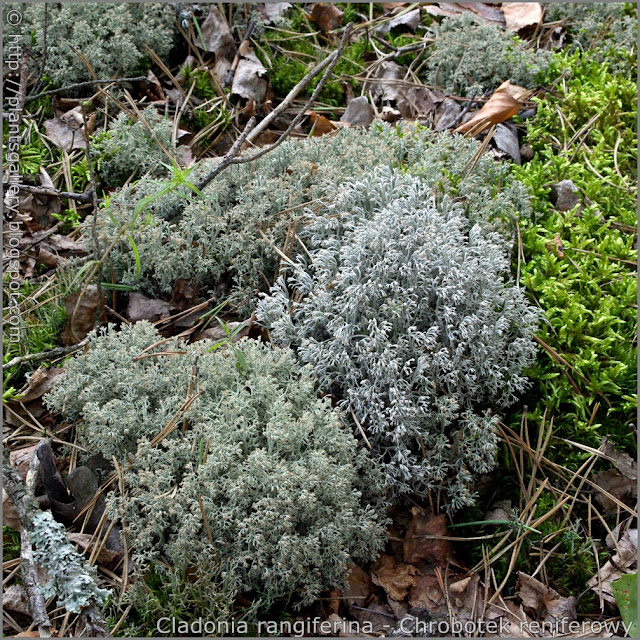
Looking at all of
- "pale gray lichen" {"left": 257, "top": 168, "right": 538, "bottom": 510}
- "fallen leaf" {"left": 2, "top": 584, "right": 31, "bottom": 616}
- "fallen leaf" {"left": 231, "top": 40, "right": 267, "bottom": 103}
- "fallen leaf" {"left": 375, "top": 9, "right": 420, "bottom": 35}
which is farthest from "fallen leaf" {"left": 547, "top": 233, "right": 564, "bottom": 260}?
"fallen leaf" {"left": 2, "top": 584, "right": 31, "bottom": 616}

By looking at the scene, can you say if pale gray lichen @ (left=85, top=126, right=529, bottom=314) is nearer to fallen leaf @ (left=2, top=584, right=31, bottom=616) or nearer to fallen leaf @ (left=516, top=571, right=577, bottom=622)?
fallen leaf @ (left=2, top=584, right=31, bottom=616)

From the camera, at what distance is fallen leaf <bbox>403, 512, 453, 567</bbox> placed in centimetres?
263

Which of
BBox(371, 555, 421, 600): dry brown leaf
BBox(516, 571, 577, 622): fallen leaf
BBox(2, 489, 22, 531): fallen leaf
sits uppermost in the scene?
BBox(2, 489, 22, 531): fallen leaf

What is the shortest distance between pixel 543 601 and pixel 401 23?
414 centimetres

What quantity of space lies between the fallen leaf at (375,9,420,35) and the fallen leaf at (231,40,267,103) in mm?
1077

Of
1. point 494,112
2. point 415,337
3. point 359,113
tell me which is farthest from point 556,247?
point 359,113

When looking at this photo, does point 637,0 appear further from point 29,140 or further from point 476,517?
point 29,140

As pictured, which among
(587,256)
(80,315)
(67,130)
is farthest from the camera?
(67,130)

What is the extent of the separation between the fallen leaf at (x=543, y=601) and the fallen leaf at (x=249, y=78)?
3373mm

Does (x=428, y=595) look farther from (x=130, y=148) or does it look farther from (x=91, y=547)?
(x=130, y=148)

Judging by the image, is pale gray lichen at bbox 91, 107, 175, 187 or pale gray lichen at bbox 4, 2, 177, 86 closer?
pale gray lichen at bbox 91, 107, 175, 187

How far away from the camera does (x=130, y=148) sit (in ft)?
12.1

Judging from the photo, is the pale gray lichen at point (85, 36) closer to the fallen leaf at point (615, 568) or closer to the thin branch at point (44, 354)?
the thin branch at point (44, 354)

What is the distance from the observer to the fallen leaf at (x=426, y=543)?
263 centimetres
